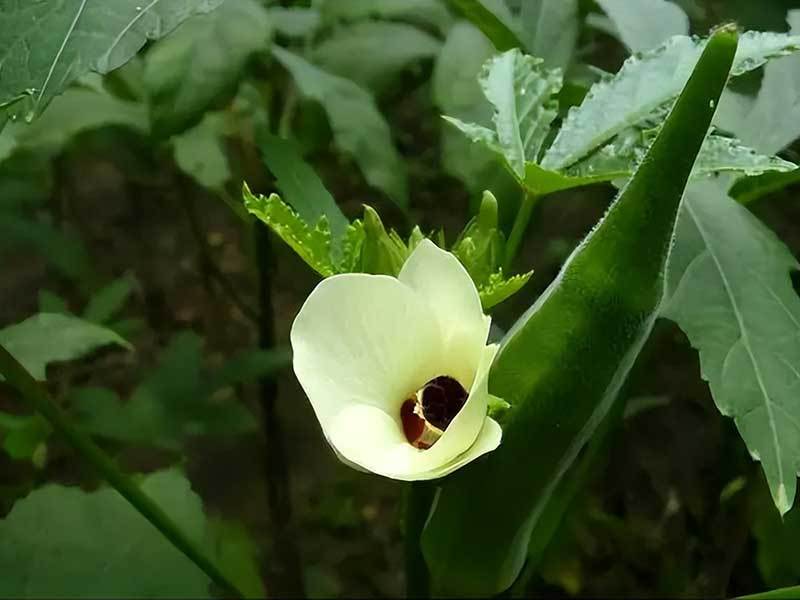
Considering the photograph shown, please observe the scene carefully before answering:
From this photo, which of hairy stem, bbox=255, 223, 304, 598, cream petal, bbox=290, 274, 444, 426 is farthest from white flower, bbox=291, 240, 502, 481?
hairy stem, bbox=255, 223, 304, 598

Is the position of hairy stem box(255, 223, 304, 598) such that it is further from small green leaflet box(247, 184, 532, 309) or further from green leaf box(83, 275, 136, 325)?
small green leaflet box(247, 184, 532, 309)

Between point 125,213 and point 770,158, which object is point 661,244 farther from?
point 125,213

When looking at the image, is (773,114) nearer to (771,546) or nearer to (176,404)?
(771,546)

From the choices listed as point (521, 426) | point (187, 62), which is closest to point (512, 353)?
point (521, 426)

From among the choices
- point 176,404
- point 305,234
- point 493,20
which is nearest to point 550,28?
point 493,20

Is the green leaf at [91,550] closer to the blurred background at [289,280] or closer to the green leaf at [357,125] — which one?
the blurred background at [289,280]

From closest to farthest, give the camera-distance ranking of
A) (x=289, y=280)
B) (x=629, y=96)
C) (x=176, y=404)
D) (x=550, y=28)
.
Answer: (x=629, y=96), (x=550, y=28), (x=176, y=404), (x=289, y=280)
